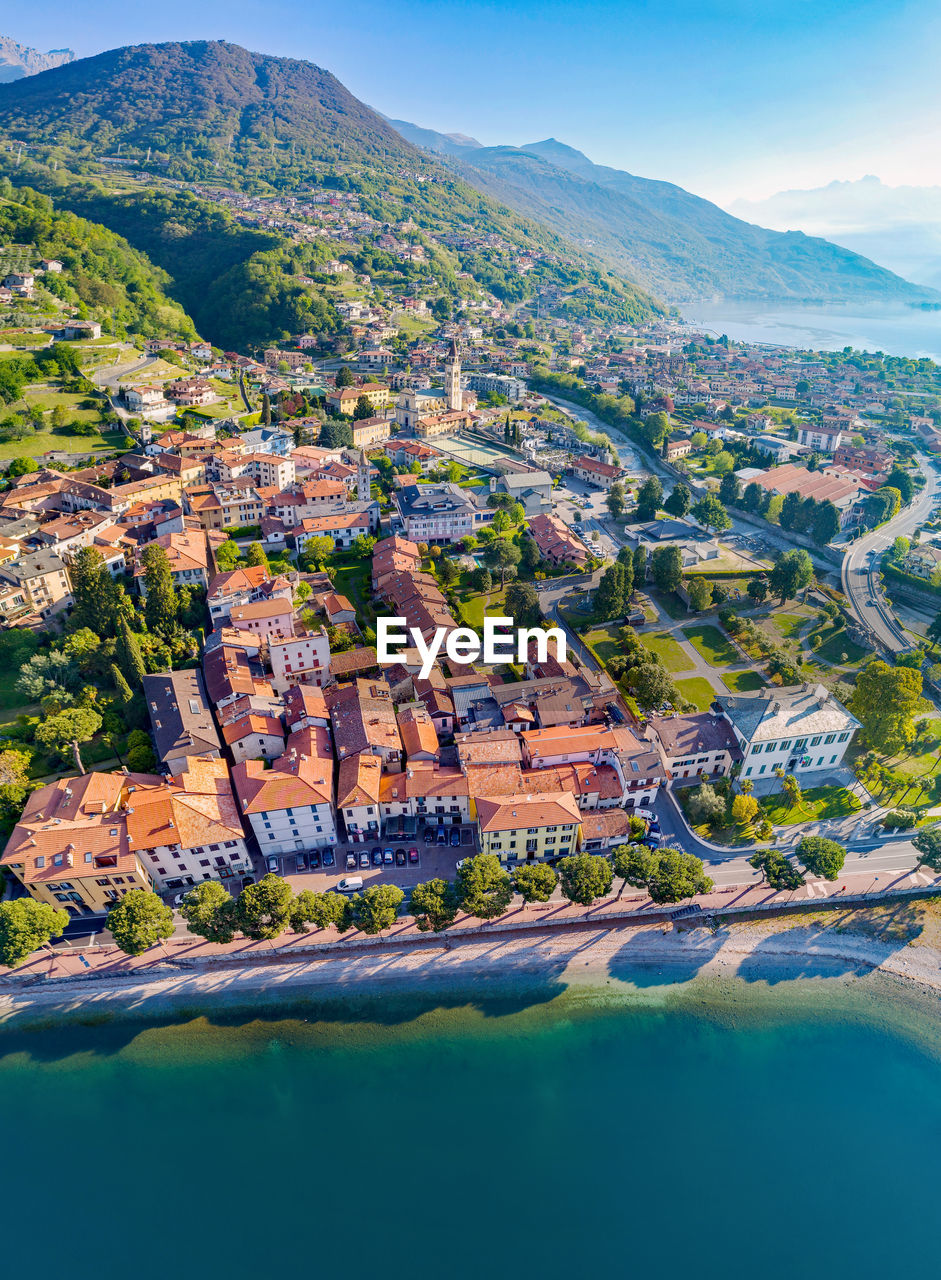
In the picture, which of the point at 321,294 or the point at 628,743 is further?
the point at 321,294

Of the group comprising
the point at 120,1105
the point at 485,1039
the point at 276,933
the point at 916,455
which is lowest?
the point at 120,1105

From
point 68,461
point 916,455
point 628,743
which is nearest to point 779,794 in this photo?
point 628,743

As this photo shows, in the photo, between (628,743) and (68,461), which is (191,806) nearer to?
(628,743)

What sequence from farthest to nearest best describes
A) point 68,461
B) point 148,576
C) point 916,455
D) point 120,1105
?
point 916,455, point 68,461, point 148,576, point 120,1105

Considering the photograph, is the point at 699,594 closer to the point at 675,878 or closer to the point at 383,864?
the point at 675,878

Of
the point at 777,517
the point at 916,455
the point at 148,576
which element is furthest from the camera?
the point at 916,455

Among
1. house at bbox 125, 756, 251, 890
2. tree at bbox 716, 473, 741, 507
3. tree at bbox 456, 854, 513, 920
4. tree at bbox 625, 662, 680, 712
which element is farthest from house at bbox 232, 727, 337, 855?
tree at bbox 716, 473, 741, 507

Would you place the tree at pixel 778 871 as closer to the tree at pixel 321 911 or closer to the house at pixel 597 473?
the tree at pixel 321 911

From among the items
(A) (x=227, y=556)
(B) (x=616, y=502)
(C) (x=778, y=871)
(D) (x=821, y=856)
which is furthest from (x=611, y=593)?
(A) (x=227, y=556)

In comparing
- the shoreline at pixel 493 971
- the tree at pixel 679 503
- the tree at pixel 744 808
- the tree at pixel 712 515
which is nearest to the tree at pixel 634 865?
the shoreline at pixel 493 971
